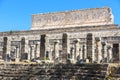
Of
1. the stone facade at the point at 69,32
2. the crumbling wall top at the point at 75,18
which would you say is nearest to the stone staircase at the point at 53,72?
the stone facade at the point at 69,32

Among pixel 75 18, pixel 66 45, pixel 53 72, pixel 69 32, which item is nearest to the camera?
pixel 53 72

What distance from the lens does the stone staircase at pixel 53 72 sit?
50.2ft

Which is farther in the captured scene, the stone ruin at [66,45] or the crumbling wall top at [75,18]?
the crumbling wall top at [75,18]

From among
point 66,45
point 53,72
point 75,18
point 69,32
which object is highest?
point 75,18

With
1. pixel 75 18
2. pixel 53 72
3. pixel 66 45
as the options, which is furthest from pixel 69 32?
pixel 53 72

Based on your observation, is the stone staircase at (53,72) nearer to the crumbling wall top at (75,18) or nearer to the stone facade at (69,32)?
the stone facade at (69,32)

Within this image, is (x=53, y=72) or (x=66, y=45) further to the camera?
(x=66, y=45)

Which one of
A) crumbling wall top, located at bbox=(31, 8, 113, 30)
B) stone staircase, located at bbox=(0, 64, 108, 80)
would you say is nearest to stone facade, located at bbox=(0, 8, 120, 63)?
crumbling wall top, located at bbox=(31, 8, 113, 30)

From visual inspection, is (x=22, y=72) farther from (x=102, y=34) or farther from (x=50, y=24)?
(x=50, y=24)

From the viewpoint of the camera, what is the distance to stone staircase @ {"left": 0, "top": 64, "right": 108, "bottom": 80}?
15312 millimetres

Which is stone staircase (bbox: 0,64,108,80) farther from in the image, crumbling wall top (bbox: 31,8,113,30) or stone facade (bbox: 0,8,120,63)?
crumbling wall top (bbox: 31,8,113,30)

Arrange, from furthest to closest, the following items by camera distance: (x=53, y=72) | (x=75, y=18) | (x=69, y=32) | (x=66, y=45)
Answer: (x=75, y=18)
(x=69, y=32)
(x=66, y=45)
(x=53, y=72)

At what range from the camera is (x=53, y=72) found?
53.9ft

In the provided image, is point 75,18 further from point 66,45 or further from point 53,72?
point 53,72
